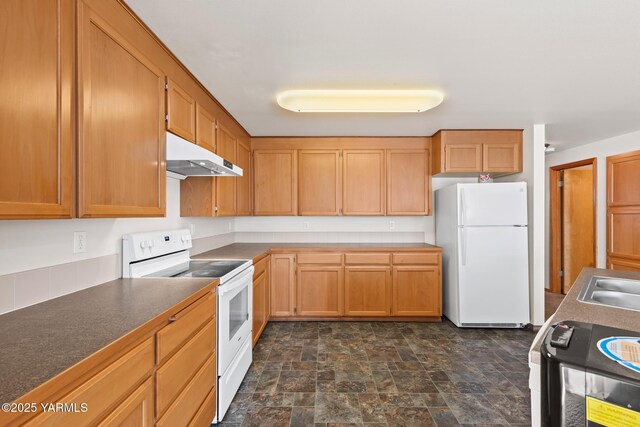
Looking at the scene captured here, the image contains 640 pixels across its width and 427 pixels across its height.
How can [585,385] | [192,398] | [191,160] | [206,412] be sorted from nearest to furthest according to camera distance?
[585,385]
[192,398]
[206,412]
[191,160]

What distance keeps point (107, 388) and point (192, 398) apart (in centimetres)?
69

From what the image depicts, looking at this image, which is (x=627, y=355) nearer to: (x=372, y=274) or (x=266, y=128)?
(x=372, y=274)

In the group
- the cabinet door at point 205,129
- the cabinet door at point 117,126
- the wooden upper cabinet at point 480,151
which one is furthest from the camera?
the wooden upper cabinet at point 480,151

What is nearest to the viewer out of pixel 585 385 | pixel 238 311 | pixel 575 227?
pixel 585 385

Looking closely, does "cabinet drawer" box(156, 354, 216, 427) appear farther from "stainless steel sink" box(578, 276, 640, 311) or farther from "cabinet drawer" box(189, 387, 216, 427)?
"stainless steel sink" box(578, 276, 640, 311)

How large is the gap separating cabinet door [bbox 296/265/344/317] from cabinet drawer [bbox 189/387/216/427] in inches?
66.9

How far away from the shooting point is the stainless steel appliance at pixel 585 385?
0.61 metres

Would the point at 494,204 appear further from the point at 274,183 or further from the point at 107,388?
the point at 107,388

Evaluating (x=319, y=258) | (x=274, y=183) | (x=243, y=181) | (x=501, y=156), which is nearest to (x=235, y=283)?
(x=319, y=258)

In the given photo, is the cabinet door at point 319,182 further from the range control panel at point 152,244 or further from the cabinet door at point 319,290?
the range control panel at point 152,244

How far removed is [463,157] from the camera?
330 cm

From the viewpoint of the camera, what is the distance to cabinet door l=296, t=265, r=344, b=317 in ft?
11.0

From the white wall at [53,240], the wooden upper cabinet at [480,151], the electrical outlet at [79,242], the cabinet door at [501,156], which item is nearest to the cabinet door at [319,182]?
the wooden upper cabinet at [480,151]

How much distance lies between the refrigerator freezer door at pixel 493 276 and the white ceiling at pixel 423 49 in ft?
4.29
